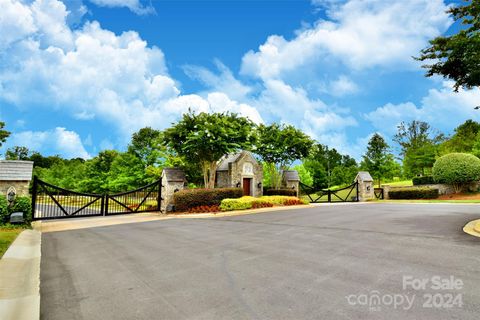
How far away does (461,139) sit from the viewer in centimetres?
3900

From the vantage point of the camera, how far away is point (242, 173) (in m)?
22.8

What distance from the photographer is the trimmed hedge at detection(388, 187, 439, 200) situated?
895 inches

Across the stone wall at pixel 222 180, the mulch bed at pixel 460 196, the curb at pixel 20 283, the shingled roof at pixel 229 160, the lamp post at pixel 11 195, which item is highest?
the shingled roof at pixel 229 160

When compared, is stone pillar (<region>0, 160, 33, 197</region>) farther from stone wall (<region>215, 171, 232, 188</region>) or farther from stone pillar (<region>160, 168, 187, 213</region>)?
stone wall (<region>215, 171, 232, 188</region>)

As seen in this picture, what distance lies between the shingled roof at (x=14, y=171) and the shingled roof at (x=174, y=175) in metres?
7.34

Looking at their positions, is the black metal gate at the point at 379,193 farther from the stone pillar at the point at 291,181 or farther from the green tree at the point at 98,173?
the green tree at the point at 98,173

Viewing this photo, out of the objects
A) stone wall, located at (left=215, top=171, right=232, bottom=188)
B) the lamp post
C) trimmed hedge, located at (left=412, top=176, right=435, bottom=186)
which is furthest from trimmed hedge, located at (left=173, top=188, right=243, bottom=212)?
trimmed hedge, located at (left=412, top=176, right=435, bottom=186)

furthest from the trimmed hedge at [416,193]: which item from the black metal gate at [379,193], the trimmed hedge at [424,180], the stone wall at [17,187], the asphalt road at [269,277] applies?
the stone wall at [17,187]

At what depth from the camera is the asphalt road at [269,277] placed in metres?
3.17

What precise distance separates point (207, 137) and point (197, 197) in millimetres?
4098

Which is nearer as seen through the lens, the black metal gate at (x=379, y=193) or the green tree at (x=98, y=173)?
the black metal gate at (x=379, y=193)

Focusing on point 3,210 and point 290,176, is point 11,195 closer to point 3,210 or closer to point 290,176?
point 3,210

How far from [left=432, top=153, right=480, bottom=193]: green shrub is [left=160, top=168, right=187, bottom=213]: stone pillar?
2275cm

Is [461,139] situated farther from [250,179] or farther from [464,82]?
[464,82]
